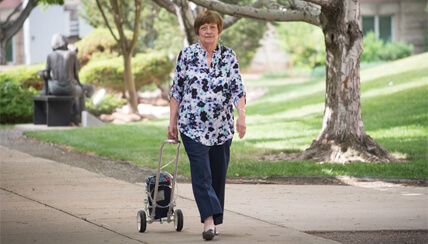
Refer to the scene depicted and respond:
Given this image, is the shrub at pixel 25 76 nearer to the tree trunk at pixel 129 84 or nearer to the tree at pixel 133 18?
the tree trunk at pixel 129 84

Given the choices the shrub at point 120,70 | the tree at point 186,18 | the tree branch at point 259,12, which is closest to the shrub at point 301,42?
the shrub at point 120,70

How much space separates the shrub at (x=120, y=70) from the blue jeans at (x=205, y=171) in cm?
1931

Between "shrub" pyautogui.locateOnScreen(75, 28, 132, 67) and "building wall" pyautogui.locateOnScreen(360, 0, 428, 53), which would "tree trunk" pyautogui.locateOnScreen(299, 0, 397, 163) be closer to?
"shrub" pyautogui.locateOnScreen(75, 28, 132, 67)

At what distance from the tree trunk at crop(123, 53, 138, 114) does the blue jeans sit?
54.9 feet

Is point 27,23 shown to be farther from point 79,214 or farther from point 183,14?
point 79,214

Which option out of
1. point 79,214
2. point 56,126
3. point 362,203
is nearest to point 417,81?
point 56,126

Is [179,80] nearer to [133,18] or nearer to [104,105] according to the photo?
[104,105]

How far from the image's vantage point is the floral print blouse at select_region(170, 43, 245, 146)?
625cm

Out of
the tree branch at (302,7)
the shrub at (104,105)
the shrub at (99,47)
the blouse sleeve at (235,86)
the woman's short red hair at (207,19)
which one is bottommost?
the shrub at (104,105)

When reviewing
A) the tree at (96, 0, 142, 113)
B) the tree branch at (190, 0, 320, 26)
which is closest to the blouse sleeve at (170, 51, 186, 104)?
Result: the tree branch at (190, 0, 320, 26)

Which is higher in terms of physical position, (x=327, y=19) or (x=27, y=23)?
(x=27, y=23)

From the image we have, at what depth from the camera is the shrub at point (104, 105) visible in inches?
926

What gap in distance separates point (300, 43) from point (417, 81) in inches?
925

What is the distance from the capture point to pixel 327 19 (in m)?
11.7
